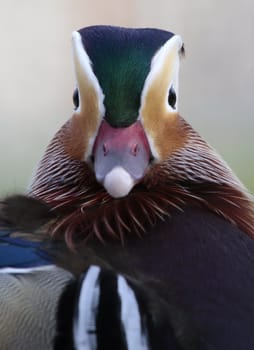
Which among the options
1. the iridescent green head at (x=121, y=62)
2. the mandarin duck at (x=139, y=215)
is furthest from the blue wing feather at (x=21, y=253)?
the iridescent green head at (x=121, y=62)

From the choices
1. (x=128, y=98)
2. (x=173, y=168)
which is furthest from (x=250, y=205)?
(x=128, y=98)

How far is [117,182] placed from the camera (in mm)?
1053

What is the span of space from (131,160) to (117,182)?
43 millimetres

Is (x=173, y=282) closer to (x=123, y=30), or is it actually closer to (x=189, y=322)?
(x=189, y=322)

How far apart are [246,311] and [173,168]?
23 cm

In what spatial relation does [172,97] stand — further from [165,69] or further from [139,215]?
[139,215]

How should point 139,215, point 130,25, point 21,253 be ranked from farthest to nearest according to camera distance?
point 130,25, point 139,215, point 21,253

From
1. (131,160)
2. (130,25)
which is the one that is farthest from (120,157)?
(130,25)

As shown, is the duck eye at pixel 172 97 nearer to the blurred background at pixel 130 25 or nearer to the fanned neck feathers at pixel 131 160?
the fanned neck feathers at pixel 131 160

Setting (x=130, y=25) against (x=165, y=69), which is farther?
(x=130, y=25)

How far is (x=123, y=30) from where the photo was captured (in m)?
1.18

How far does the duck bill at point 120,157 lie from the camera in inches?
41.6

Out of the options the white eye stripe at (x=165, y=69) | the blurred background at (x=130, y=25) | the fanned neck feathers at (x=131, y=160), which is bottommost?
the blurred background at (x=130, y=25)

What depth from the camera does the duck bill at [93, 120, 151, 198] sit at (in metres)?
1.06
